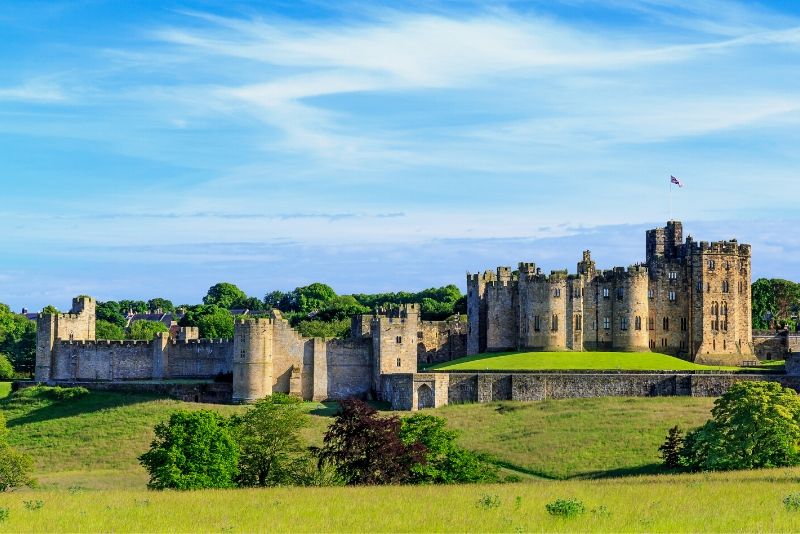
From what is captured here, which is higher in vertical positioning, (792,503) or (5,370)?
(5,370)

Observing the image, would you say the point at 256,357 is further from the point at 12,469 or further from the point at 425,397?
the point at 12,469

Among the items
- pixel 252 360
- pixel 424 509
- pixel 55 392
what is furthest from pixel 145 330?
pixel 424 509

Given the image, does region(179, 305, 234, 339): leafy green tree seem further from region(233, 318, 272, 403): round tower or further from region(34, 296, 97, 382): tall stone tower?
region(233, 318, 272, 403): round tower

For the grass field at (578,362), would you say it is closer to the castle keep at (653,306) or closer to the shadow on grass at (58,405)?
the castle keep at (653,306)

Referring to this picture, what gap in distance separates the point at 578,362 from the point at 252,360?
78.7ft

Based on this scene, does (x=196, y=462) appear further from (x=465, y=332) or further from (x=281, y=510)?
(x=465, y=332)

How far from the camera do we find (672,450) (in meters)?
66.8

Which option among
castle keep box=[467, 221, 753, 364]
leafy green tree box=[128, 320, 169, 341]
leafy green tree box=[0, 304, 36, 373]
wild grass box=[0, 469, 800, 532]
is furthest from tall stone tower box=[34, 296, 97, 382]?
wild grass box=[0, 469, 800, 532]

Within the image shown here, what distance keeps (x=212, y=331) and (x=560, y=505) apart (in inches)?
4051

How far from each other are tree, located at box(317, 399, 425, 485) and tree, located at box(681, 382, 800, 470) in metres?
14.5

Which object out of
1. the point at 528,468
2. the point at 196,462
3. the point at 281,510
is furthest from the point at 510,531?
the point at 528,468

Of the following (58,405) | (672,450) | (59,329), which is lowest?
(672,450)

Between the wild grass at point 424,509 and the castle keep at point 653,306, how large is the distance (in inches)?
1863

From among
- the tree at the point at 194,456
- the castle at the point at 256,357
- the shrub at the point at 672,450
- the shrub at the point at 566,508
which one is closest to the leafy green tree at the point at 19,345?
the castle at the point at 256,357
